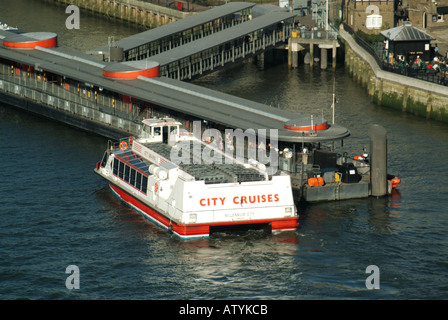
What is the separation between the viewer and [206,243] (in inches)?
2464

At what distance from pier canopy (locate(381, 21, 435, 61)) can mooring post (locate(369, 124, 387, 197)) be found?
37444mm

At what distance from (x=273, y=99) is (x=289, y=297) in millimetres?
52843

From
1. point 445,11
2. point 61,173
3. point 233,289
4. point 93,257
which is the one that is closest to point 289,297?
point 233,289

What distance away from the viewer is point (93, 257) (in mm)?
61188

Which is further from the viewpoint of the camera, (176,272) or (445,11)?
(445,11)

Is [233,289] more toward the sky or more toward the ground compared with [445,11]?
more toward the ground

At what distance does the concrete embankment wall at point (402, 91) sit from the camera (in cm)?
9625

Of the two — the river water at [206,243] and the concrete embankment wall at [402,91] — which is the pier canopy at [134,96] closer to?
the river water at [206,243]

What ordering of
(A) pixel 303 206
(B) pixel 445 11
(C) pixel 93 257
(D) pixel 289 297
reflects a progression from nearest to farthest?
(D) pixel 289 297, (C) pixel 93 257, (A) pixel 303 206, (B) pixel 445 11

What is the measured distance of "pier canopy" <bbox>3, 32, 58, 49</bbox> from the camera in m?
105

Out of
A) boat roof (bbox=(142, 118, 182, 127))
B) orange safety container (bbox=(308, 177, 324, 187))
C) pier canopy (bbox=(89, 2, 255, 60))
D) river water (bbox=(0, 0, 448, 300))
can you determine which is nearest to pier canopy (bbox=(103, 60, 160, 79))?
river water (bbox=(0, 0, 448, 300))

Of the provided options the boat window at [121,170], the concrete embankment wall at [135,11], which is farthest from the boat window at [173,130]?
the concrete embankment wall at [135,11]

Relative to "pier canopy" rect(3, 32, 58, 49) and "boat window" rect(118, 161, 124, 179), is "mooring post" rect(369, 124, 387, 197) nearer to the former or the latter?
"boat window" rect(118, 161, 124, 179)

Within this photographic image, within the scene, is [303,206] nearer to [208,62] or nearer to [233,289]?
[233,289]
